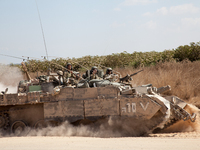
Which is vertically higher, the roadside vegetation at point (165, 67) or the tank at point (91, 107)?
the roadside vegetation at point (165, 67)

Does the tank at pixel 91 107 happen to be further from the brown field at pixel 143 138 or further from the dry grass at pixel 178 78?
the dry grass at pixel 178 78

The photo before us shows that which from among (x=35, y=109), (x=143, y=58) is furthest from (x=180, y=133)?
(x=143, y=58)

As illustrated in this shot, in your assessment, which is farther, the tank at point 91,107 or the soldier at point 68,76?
the soldier at point 68,76

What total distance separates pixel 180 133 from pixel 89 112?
3.52m

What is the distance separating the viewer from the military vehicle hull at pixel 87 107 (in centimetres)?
974

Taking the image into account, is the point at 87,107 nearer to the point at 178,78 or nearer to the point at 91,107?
the point at 91,107

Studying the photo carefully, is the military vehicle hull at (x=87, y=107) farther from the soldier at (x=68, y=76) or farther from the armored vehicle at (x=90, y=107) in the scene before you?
the soldier at (x=68, y=76)

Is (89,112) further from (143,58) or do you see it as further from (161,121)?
(143,58)

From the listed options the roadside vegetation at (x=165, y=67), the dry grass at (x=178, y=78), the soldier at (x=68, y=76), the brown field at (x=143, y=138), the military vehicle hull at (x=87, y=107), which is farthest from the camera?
the roadside vegetation at (x=165, y=67)

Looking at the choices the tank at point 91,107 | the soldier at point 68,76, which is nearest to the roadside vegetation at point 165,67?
the soldier at point 68,76

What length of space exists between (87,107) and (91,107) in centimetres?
16

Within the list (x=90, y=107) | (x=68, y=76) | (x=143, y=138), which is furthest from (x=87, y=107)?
(x=143, y=138)

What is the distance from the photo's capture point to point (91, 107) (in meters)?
10.2

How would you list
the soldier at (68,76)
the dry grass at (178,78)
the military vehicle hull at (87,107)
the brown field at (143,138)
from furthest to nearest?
the dry grass at (178,78) → the soldier at (68,76) → the military vehicle hull at (87,107) → the brown field at (143,138)
